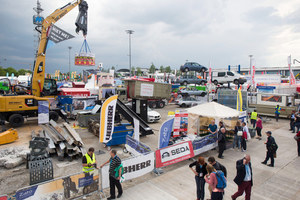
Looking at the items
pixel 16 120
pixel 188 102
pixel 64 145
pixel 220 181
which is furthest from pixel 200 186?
pixel 188 102

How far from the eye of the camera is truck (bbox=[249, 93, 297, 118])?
18.1 meters

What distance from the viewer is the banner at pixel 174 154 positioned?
23.6 ft

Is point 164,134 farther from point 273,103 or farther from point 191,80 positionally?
point 191,80

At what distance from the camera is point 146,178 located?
22.7 ft

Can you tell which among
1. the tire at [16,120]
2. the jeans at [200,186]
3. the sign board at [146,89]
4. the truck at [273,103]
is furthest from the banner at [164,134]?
the truck at [273,103]

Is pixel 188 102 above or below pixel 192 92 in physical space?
below

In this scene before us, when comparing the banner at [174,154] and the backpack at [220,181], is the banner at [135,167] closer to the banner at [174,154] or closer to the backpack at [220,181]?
the banner at [174,154]

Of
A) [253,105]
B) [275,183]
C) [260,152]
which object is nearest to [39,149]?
[275,183]

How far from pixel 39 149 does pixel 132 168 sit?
3.49 meters

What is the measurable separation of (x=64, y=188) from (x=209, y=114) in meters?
7.60

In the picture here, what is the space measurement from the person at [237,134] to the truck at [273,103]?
929cm

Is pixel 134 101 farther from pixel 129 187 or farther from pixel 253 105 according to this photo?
pixel 253 105

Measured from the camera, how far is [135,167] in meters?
6.39

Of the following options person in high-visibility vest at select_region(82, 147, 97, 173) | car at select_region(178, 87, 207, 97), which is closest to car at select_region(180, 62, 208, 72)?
car at select_region(178, 87, 207, 97)
